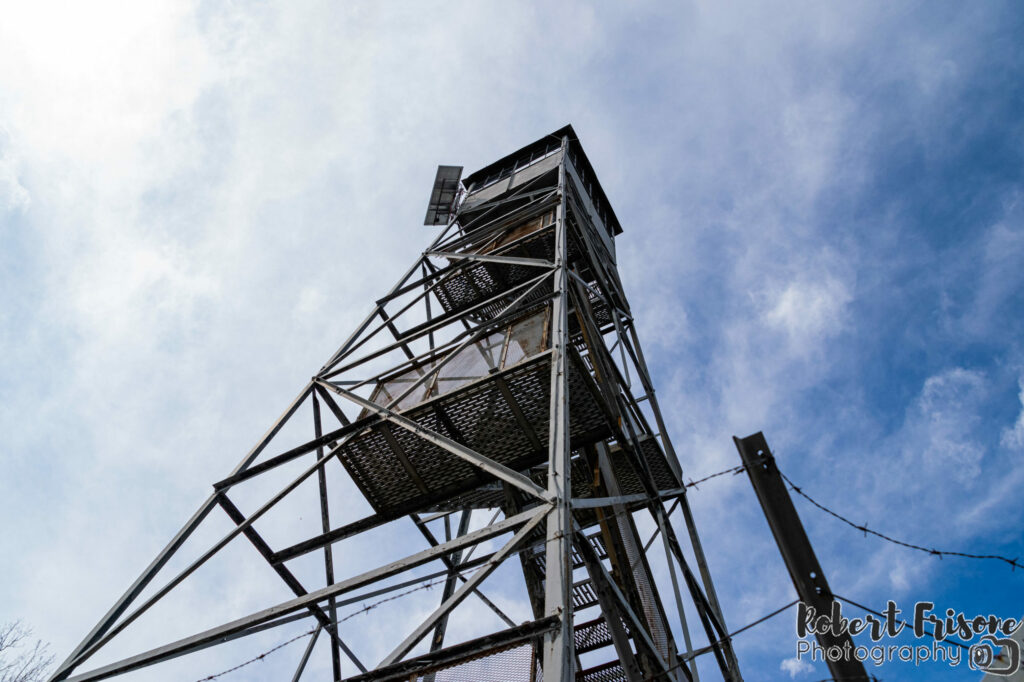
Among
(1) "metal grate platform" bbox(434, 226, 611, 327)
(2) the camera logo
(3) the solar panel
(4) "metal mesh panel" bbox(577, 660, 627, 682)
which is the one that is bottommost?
(2) the camera logo

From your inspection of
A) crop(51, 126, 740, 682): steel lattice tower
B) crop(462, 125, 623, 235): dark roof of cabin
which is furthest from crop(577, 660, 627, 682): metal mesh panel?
crop(462, 125, 623, 235): dark roof of cabin

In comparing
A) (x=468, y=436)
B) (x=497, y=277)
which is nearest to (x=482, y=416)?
(x=468, y=436)

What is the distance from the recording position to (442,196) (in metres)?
15.6

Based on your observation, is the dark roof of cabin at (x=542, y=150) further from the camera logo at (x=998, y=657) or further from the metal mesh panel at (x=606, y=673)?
the camera logo at (x=998, y=657)

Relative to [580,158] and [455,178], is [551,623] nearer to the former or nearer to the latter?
[455,178]

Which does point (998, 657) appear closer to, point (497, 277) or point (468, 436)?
point (468, 436)

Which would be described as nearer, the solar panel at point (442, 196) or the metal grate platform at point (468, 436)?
the metal grate platform at point (468, 436)

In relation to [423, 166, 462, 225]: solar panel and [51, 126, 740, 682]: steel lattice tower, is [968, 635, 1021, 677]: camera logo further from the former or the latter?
[423, 166, 462, 225]: solar panel

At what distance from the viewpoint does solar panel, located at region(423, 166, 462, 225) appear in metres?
15.5

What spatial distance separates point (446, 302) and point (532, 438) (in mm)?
5565

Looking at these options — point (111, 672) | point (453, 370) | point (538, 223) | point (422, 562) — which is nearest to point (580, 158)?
point (538, 223)

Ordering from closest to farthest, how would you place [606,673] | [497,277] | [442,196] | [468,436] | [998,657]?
[998,657]
[468,436]
[606,673]
[497,277]
[442,196]

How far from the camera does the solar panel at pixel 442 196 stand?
15.5 meters

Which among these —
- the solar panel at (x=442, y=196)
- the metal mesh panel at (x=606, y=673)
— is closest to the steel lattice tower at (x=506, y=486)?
the metal mesh panel at (x=606, y=673)
